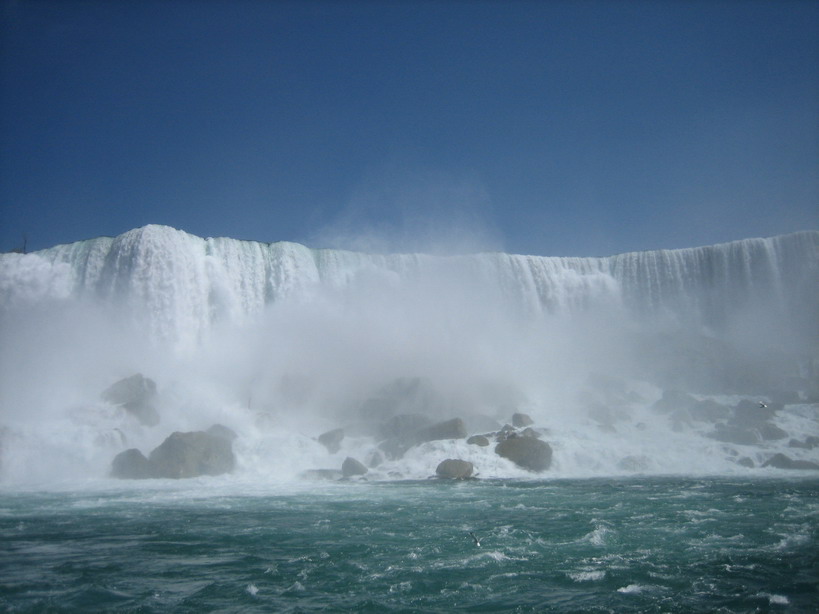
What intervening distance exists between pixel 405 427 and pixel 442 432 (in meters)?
1.92

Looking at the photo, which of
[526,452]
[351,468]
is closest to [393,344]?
[351,468]

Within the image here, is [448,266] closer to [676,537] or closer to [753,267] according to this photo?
[753,267]

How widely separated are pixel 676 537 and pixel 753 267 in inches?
1376

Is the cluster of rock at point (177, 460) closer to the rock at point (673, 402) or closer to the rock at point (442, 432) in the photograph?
the rock at point (442, 432)

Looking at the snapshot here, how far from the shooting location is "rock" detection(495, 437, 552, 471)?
25.9 m

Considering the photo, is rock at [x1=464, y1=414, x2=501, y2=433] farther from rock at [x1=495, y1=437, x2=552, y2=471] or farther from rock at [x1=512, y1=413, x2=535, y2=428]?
rock at [x1=495, y1=437, x2=552, y2=471]

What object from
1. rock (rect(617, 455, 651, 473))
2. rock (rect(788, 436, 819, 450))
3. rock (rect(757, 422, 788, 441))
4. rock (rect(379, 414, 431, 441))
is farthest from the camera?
rock (rect(757, 422, 788, 441))

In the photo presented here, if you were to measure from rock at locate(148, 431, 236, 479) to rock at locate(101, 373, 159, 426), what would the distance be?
4.26 m

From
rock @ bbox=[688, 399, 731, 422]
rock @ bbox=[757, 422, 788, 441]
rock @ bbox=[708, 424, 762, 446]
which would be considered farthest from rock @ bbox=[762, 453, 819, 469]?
rock @ bbox=[688, 399, 731, 422]

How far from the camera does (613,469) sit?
87.2ft

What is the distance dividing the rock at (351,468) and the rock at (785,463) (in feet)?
55.3

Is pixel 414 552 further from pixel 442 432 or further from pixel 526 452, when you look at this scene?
pixel 442 432

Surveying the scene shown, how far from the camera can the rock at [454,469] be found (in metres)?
24.1

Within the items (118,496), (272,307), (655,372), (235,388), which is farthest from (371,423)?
(655,372)
